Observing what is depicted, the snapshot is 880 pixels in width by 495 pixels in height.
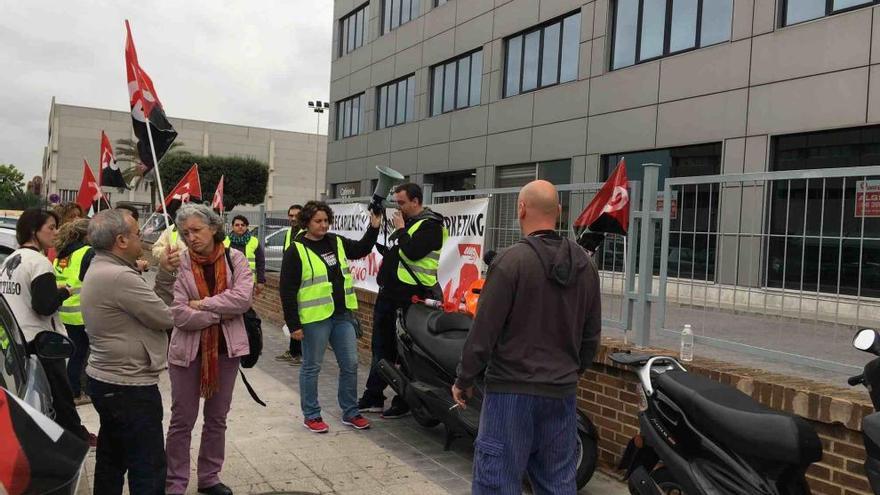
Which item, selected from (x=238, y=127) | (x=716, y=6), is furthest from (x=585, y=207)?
(x=238, y=127)

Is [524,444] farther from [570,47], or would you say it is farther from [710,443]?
[570,47]

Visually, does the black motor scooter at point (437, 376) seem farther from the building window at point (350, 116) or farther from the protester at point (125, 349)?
the building window at point (350, 116)

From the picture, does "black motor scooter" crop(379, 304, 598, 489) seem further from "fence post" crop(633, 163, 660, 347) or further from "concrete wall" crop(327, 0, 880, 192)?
"concrete wall" crop(327, 0, 880, 192)

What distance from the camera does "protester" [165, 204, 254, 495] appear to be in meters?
4.00

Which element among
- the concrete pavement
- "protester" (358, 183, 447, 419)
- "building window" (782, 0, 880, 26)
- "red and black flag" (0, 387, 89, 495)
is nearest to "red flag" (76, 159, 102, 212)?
the concrete pavement

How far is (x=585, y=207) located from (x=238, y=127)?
74082 mm

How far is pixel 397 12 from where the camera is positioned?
87.7ft

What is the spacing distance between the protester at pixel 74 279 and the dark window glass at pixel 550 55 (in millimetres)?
14657

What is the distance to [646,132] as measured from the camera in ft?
51.3

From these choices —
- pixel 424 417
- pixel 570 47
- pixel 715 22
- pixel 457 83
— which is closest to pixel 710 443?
pixel 424 417

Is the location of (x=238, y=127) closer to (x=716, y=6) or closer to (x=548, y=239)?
(x=716, y=6)

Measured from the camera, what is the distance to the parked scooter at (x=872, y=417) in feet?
8.46

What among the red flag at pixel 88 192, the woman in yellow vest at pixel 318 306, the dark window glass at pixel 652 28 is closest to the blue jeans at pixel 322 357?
the woman in yellow vest at pixel 318 306

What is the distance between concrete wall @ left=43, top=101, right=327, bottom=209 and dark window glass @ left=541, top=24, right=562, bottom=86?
163 ft
